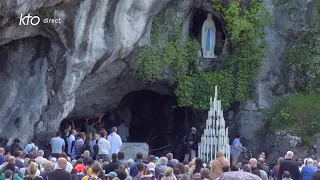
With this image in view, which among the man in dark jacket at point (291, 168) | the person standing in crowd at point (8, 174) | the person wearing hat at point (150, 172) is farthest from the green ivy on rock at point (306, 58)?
the person standing in crowd at point (8, 174)

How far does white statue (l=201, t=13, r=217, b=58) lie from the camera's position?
29.0 meters

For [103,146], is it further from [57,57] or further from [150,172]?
[150,172]

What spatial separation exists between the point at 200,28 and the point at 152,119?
414cm

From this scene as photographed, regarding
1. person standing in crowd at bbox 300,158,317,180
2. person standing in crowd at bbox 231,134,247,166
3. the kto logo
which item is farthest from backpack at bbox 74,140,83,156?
person standing in crowd at bbox 300,158,317,180

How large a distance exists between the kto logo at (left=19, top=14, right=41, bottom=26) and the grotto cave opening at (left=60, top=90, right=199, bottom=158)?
8.06m

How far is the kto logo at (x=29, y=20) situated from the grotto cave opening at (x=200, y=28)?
703cm

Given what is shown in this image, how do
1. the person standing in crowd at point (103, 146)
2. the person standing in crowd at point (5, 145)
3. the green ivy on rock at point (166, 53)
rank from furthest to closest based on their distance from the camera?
the green ivy on rock at point (166, 53) < the person standing in crowd at point (103, 146) < the person standing in crowd at point (5, 145)

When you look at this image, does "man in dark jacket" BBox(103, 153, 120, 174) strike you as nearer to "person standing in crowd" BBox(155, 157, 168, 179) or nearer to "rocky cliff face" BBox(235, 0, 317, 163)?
"person standing in crowd" BBox(155, 157, 168, 179)

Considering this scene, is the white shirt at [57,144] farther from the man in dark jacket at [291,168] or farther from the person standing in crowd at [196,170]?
the person standing in crowd at [196,170]

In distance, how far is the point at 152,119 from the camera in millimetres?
31953

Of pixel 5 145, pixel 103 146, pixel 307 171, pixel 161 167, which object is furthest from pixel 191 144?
pixel 161 167

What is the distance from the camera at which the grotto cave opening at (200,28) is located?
29.2m

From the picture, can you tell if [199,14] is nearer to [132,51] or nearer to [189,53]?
[189,53]

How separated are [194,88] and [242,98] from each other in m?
1.44
